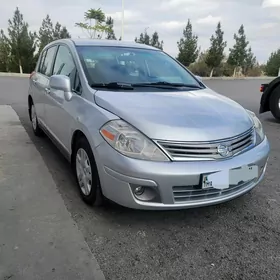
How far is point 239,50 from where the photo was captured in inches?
984

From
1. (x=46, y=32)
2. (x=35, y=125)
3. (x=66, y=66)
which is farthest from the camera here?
(x=46, y=32)

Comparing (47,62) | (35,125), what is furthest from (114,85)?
(35,125)

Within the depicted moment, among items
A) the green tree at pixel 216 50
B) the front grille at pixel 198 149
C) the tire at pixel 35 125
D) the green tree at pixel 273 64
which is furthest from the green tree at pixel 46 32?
the front grille at pixel 198 149

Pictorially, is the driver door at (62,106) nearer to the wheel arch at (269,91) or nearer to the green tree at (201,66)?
the wheel arch at (269,91)

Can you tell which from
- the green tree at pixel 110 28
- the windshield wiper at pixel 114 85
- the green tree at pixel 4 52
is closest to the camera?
the windshield wiper at pixel 114 85

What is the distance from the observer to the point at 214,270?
6.81 ft

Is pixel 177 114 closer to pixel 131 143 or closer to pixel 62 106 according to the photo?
pixel 131 143

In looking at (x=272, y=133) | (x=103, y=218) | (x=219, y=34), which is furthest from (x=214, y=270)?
(x=219, y=34)

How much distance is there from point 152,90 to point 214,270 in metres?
1.74

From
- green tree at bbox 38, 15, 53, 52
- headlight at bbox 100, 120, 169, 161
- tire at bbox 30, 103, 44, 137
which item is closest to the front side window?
headlight at bbox 100, 120, 169, 161

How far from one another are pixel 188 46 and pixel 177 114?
875 inches

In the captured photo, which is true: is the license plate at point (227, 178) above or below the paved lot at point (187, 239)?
above

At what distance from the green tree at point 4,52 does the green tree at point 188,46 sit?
12332 mm

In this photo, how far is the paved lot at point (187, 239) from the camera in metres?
2.07
